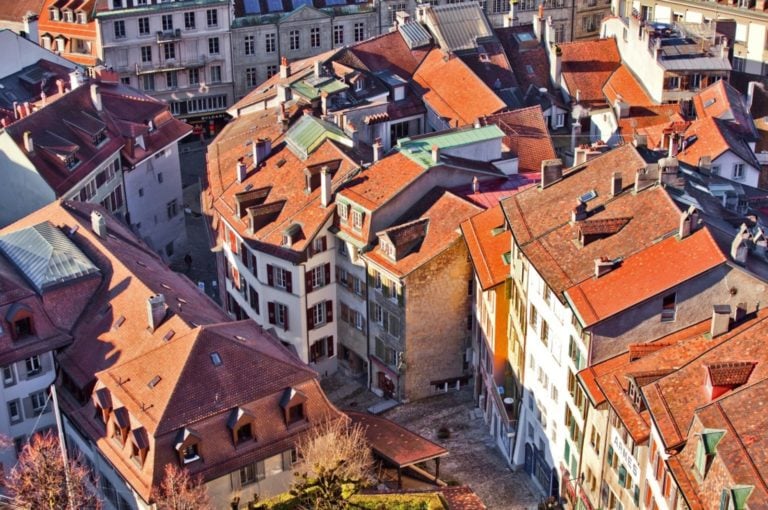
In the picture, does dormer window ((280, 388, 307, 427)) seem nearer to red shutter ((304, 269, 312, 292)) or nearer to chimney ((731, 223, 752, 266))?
red shutter ((304, 269, 312, 292))

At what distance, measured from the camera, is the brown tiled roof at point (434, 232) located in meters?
96.6

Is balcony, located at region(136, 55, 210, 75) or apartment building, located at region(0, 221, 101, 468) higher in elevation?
balcony, located at region(136, 55, 210, 75)

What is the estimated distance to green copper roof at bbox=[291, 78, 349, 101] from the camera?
120 meters

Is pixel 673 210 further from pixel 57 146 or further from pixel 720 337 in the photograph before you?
pixel 57 146

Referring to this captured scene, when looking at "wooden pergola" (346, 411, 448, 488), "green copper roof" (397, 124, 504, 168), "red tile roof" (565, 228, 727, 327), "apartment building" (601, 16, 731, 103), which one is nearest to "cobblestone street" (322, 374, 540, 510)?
"wooden pergola" (346, 411, 448, 488)

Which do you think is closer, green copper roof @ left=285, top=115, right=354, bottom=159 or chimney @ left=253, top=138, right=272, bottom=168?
green copper roof @ left=285, top=115, right=354, bottom=159

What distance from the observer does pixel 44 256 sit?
298 ft

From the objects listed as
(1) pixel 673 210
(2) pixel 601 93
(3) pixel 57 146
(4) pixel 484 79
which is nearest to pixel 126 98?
(3) pixel 57 146

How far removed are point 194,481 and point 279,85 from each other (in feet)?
179

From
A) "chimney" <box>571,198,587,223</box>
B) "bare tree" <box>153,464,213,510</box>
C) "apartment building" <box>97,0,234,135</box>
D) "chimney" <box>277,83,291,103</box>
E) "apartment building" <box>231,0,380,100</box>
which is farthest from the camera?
"apartment building" <box>231,0,380,100</box>

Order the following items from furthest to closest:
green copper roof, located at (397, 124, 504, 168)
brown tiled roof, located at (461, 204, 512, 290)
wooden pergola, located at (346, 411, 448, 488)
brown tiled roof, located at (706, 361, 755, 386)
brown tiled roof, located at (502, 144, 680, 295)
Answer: green copper roof, located at (397, 124, 504, 168) < brown tiled roof, located at (461, 204, 512, 290) < wooden pergola, located at (346, 411, 448, 488) < brown tiled roof, located at (502, 144, 680, 295) < brown tiled roof, located at (706, 361, 755, 386)

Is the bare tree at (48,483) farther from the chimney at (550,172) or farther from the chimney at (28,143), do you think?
the chimney at (550,172)

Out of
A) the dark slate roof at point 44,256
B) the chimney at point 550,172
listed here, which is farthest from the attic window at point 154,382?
the chimney at point 550,172

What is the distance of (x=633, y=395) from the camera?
73.6 m
